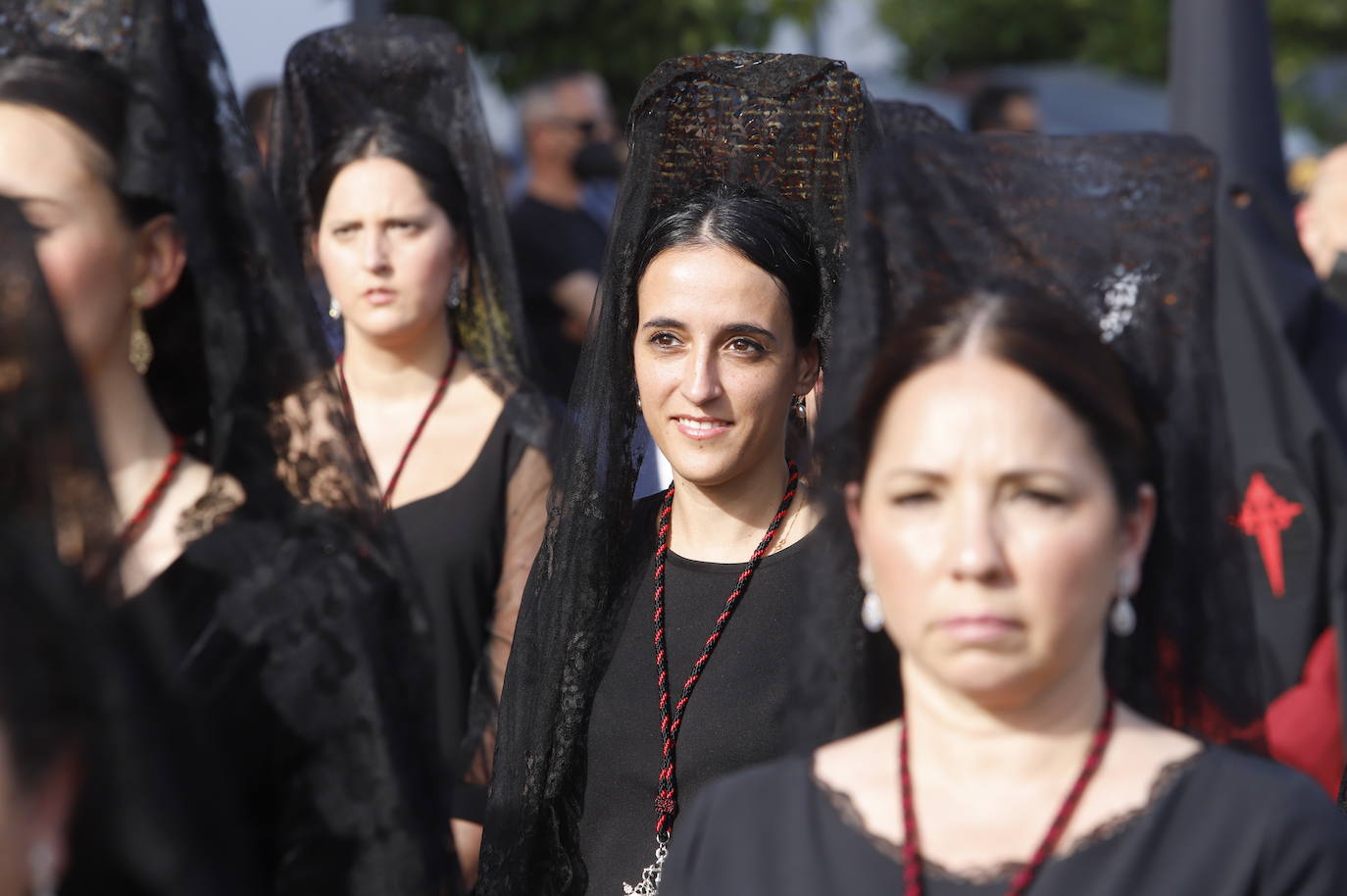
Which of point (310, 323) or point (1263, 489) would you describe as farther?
point (1263, 489)

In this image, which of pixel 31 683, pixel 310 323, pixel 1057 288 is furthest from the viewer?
pixel 310 323

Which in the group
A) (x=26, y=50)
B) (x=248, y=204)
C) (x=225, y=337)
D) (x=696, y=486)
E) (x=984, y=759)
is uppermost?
(x=26, y=50)

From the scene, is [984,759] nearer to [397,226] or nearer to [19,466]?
[19,466]

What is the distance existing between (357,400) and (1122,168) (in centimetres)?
277

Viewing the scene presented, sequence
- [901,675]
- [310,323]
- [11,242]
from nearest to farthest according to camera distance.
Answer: [11,242] → [901,675] → [310,323]

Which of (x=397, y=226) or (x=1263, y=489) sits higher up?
(x=397, y=226)

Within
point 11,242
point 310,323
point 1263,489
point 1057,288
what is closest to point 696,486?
point 310,323

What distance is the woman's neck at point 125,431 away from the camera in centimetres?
234

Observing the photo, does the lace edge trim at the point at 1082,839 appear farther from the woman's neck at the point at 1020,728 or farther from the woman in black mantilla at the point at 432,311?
the woman in black mantilla at the point at 432,311

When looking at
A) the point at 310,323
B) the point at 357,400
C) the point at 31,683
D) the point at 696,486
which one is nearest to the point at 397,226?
the point at 357,400

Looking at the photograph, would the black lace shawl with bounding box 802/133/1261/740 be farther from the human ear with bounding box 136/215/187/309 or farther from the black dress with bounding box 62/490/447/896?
the human ear with bounding box 136/215/187/309

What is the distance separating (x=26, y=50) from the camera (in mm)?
2357

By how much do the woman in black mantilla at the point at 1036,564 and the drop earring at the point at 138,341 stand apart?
891 millimetres

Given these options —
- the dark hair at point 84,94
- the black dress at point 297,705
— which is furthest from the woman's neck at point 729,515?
the dark hair at point 84,94
